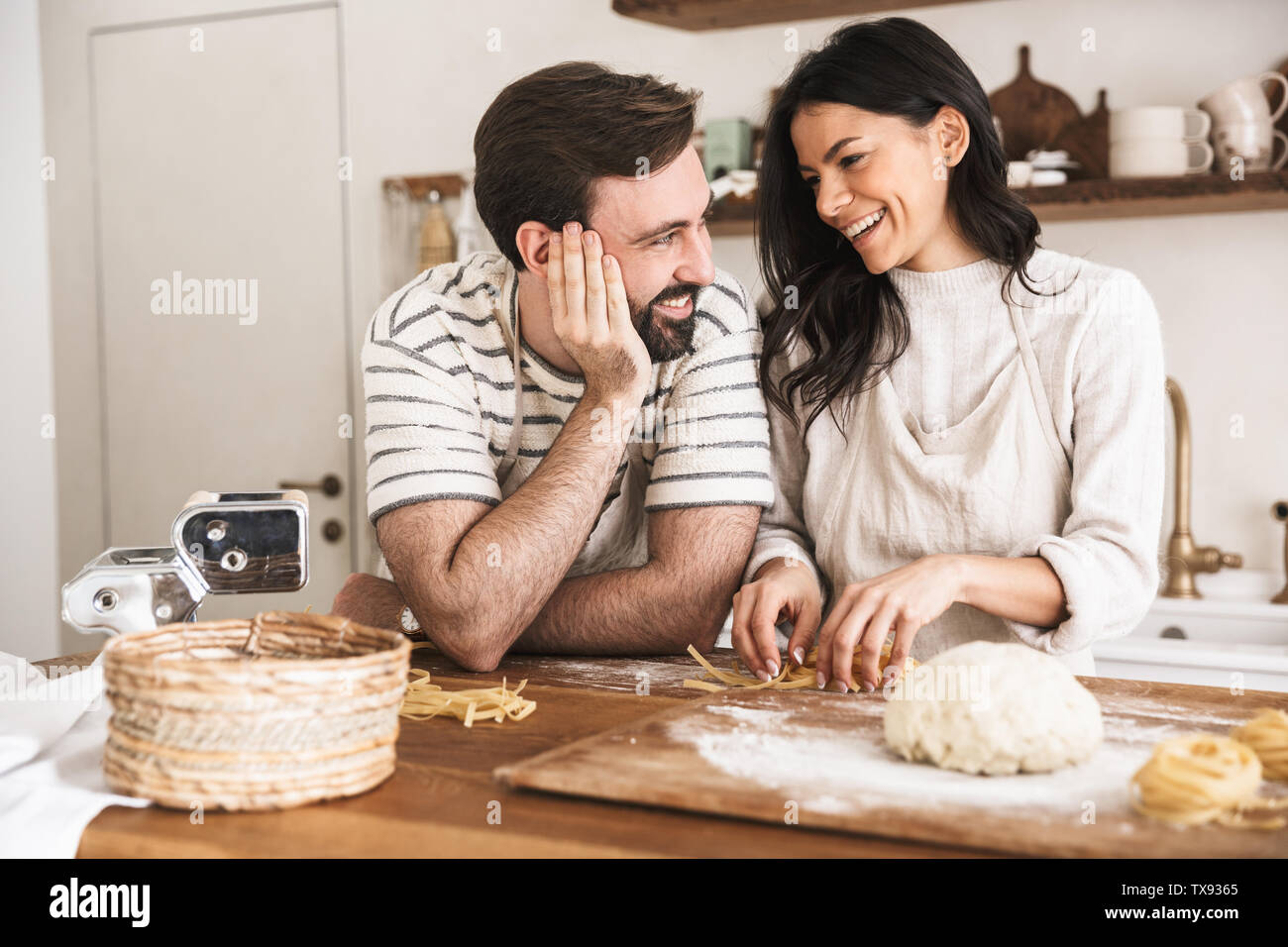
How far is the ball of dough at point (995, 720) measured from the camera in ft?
3.21

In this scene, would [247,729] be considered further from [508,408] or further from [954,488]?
[954,488]

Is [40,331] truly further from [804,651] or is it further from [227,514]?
A: [804,651]

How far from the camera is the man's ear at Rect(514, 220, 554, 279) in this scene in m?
1.78

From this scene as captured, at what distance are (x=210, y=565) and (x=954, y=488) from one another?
0.99m

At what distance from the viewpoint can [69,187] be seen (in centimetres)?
398

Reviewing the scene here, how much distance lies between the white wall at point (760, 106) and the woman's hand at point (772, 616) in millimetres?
A: 1733

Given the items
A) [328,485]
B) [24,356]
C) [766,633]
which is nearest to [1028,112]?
[766,633]

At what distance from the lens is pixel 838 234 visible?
1896 mm

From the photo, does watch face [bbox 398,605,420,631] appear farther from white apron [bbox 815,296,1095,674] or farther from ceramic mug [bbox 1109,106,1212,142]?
ceramic mug [bbox 1109,106,1212,142]

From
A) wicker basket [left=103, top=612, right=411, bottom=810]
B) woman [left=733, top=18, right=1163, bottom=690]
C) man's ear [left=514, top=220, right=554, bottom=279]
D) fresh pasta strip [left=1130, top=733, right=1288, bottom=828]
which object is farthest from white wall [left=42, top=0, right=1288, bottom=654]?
wicker basket [left=103, top=612, right=411, bottom=810]

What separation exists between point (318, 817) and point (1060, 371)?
1.17m

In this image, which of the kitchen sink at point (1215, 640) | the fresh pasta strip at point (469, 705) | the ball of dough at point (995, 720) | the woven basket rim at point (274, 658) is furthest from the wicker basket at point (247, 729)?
the kitchen sink at point (1215, 640)

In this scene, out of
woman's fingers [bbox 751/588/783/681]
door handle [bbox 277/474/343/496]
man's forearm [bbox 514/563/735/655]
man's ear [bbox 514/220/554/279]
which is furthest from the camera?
door handle [bbox 277/474/343/496]

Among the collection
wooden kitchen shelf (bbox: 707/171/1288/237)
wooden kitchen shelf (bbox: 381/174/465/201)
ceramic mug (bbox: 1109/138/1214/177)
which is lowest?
wooden kitchen shelf (bbox: 707/171/1288/237)
